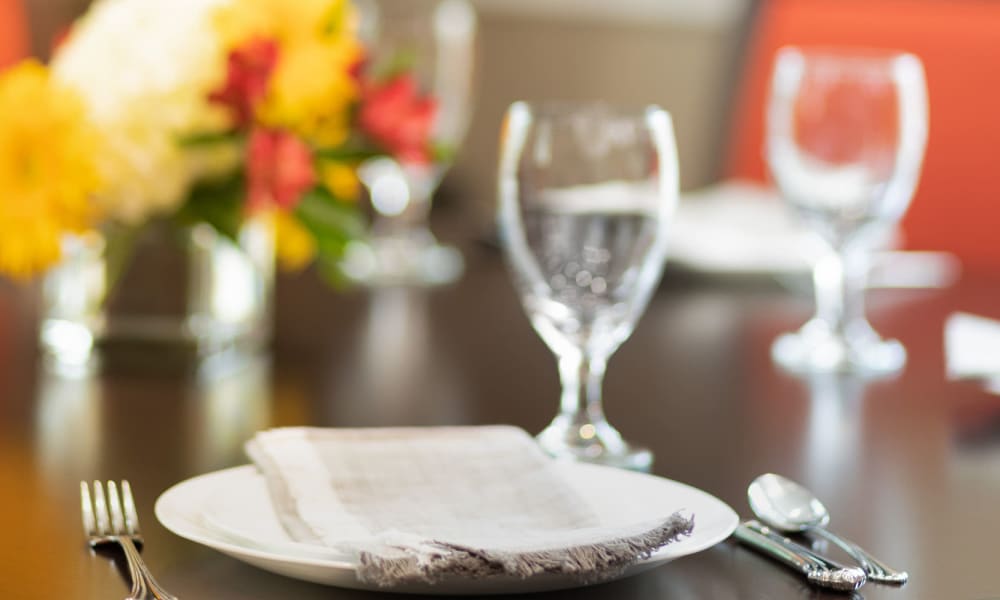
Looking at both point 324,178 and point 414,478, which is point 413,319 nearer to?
point 324,178

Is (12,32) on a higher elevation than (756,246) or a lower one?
higher

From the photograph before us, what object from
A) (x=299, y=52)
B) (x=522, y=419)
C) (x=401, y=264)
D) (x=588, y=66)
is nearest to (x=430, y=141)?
(x=401, y=264)

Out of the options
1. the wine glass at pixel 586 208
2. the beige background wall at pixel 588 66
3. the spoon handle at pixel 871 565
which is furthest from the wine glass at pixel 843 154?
the beige background wall at pixel 588 66

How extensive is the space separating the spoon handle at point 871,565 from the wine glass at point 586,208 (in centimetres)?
16

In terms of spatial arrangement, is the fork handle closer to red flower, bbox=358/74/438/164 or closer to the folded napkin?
the folded napkin

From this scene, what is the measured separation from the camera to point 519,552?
0.49 metres

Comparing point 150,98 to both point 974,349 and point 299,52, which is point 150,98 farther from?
point 974,349

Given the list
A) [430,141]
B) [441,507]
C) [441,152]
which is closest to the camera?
[441,507]

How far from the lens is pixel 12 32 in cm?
202

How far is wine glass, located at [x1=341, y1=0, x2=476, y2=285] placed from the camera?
4.55 feet

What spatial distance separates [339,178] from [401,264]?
0.40 meters

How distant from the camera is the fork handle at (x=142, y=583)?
0.50 metres

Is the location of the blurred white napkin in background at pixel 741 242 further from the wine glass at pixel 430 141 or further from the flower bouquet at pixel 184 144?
the flower bouquet at pixel 184 144

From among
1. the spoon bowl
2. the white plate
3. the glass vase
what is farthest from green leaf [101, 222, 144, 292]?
the spoon bowl
